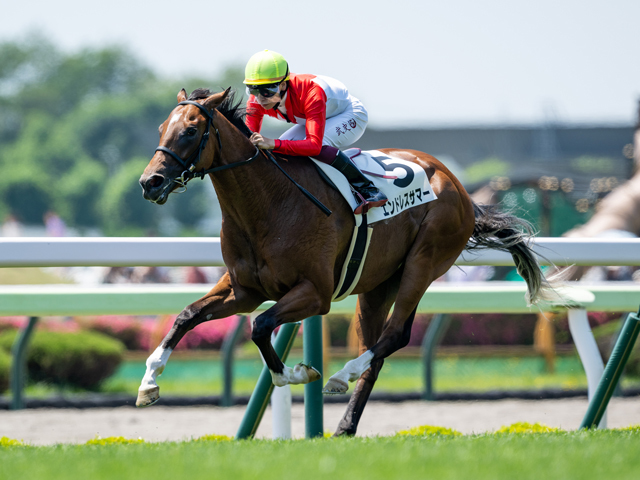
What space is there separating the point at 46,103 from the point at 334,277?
47131mm

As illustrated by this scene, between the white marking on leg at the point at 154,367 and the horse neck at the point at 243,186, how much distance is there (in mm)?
656

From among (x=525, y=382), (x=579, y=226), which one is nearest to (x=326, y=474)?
(x=525, y=382)

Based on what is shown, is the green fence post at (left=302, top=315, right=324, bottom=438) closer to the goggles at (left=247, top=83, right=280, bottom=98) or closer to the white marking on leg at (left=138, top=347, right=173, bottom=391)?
the white marking on leg at (left=138, top=347, right=173, bottom=391)

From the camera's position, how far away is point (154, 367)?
11.6 ft

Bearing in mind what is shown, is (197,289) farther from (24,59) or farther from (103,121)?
(24,59)

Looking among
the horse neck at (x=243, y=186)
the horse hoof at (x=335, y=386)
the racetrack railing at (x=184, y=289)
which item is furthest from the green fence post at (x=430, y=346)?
the horse neck at (x=243, y=186)

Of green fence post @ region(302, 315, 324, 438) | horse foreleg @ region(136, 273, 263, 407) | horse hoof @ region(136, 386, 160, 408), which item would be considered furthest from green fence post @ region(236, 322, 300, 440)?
horse hoof @ region(136, 386, 160, 408)

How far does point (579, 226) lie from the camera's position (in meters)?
15.5

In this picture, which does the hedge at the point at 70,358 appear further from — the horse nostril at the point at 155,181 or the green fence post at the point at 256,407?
the horse nostril at the point at 155,181

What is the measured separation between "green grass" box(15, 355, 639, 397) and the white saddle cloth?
3699 millimetres

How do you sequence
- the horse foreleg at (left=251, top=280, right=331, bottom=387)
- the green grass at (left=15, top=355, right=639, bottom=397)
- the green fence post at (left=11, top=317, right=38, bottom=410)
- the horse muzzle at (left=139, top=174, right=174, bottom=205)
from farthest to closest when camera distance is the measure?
1. the green grass at (left=15, top=355, right=639, bottom=397)
2. the green fence post at (left=11, top=317, right=38, bottom=410)
3. the horse foreleg at (left=251, top=280, right=331, bottom=387)
4. the horse muzzle at (left=139, top=174, right=174, bottom=205)

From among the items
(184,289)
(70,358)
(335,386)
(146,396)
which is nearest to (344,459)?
(335,386)

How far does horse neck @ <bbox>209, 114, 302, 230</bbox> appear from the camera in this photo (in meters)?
3.73

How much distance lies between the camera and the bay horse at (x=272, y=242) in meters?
3.54
